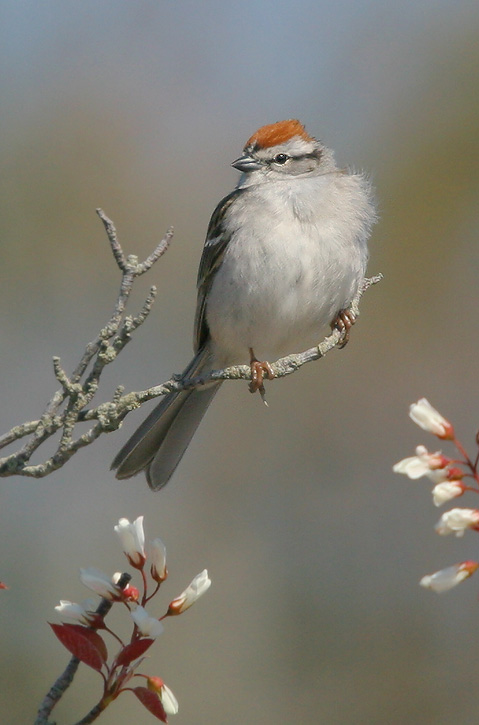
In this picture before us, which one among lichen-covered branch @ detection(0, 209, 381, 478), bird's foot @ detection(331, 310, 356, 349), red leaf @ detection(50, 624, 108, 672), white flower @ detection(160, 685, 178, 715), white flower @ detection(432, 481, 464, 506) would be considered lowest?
white flower @ detection(160, 685, 178, 715)

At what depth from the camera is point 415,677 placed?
563cm

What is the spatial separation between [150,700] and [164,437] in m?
2.30

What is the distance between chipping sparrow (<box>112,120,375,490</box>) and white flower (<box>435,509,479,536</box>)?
2.03 metres

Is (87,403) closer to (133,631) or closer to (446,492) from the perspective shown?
(133,631)

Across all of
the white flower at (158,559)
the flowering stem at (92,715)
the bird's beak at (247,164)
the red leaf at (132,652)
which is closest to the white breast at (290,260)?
the bird's beak at (247,164)

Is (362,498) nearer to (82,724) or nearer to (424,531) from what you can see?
(424,531)

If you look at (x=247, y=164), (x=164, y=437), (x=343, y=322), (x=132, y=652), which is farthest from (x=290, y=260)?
(x=132, y=652)

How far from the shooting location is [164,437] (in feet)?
13.7

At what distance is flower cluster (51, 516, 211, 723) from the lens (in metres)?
1.88

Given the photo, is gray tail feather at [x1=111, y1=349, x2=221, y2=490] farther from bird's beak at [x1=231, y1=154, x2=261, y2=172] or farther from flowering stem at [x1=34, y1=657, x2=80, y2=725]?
flowering stem at [x1=34, y1=657, x2=80, y2=725]

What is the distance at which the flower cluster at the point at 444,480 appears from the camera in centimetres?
173

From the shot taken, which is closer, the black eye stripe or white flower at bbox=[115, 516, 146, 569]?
white flower at bbox=[115, 516, 146, 569]

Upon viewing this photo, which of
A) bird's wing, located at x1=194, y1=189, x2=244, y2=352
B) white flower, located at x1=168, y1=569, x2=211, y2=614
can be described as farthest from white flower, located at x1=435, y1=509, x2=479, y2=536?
bird's wing, located at x1=194, y1=189, x2=244, y2=352

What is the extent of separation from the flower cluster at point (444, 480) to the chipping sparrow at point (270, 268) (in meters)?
1.83
